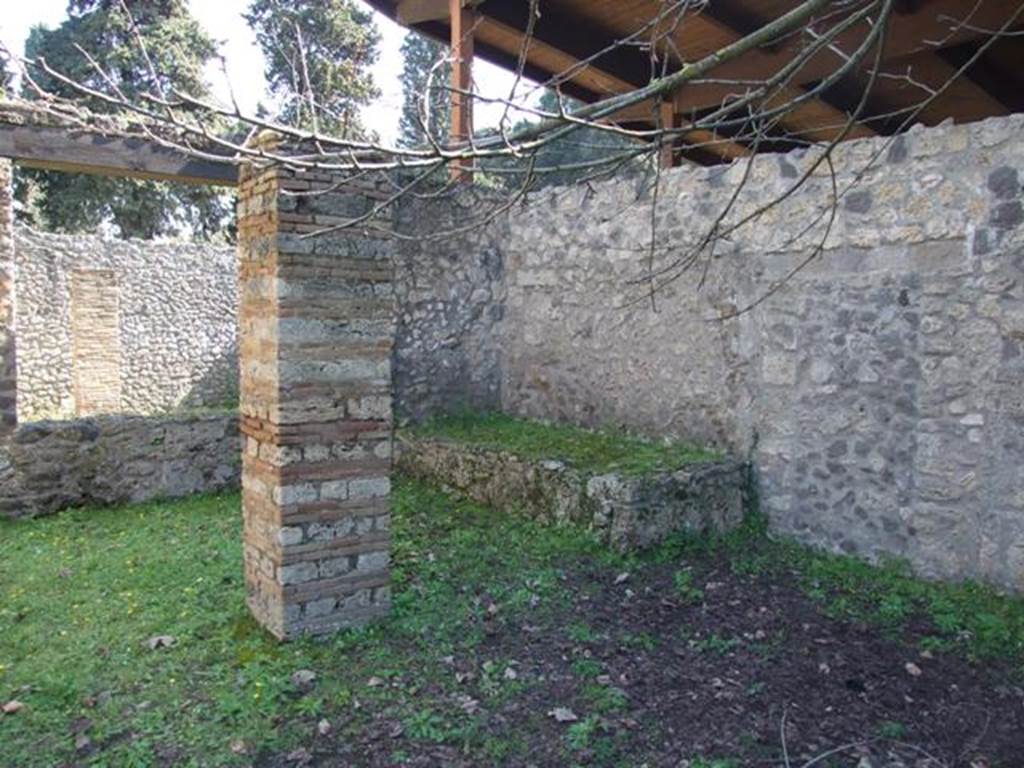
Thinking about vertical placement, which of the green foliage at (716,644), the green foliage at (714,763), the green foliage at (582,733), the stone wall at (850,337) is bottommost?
the green foliage at (714,763)

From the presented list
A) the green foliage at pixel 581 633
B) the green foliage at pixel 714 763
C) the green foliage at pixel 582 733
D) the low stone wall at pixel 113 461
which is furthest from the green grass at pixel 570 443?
Answer: the green foliage at pixel 714 763

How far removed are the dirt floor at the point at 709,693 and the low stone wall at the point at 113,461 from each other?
368 cm

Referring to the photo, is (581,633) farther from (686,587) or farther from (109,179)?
(109,179)

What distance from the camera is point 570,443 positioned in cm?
661

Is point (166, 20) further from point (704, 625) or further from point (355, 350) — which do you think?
point (704, 625)

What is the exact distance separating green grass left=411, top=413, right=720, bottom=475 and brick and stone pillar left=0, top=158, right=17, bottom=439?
355 cm

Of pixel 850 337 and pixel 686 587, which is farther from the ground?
pixel 850 337

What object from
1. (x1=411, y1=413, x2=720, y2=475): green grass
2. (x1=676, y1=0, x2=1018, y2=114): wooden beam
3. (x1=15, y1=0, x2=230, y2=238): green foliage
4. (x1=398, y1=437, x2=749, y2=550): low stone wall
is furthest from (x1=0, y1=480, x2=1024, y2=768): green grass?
(x1=15, y1=0, x2=230, y2=238): green foliage

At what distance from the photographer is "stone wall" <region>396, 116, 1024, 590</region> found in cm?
453

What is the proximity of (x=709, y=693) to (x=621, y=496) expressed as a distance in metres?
1.70

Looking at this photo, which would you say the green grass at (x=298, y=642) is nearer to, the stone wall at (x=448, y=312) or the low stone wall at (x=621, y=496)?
the low stone wall at (x=621, y=496)

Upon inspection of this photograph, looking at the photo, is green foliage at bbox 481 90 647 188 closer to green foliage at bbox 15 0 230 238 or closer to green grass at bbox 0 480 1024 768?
green grass at bbox 0 480 1024 768

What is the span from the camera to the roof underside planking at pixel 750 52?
7500mm

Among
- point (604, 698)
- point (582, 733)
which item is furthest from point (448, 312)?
point (582, 733)
